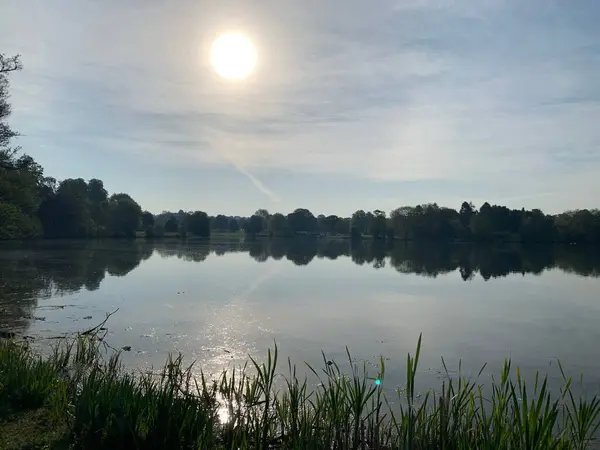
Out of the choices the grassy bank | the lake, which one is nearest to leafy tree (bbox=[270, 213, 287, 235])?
the lake

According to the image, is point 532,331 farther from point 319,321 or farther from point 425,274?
point 425,274

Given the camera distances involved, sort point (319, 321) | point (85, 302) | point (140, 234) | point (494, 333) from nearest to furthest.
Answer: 1. point (494, 333)
2. point (319, 321)
3. point (85, 302)
4. point (140, 234)

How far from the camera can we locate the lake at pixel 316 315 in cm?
1139

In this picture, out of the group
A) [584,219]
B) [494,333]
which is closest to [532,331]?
[494,333]

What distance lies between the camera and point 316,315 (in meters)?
16.4

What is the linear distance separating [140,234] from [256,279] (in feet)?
207

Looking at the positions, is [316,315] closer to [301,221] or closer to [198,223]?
[198,223]

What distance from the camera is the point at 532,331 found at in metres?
14.6

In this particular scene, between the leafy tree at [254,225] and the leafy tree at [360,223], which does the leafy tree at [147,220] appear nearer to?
the leafy tree at [254,225]

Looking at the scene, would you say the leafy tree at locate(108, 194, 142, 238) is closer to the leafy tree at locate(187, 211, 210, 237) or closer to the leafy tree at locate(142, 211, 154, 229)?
the leafy tree at locate(142, 211, 154, 229)

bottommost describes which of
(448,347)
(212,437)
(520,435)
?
(448,347)

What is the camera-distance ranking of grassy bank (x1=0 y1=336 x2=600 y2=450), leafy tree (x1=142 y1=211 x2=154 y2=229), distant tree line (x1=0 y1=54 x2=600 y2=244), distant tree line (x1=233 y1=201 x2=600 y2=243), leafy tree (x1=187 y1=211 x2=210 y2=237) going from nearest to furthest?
1. grassy bank (x1=0 y1=336 x2=600 y2=450)
2. distant tree line (x1=0 y1=54 x2=600 y2=244)
3. distant tree line (x1=233 y1=201 x2=600 y2=243)
4. leafy tree (x1=142 y1=211 x2=154 y2=229)
5. leafy tree (x1=187 y1=211 x2=210 y2=237)

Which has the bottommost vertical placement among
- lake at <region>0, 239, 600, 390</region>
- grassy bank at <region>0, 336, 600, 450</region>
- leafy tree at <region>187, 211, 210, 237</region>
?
lake at <region>0, 239, 600, 390</region>

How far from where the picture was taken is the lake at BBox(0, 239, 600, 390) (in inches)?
448
